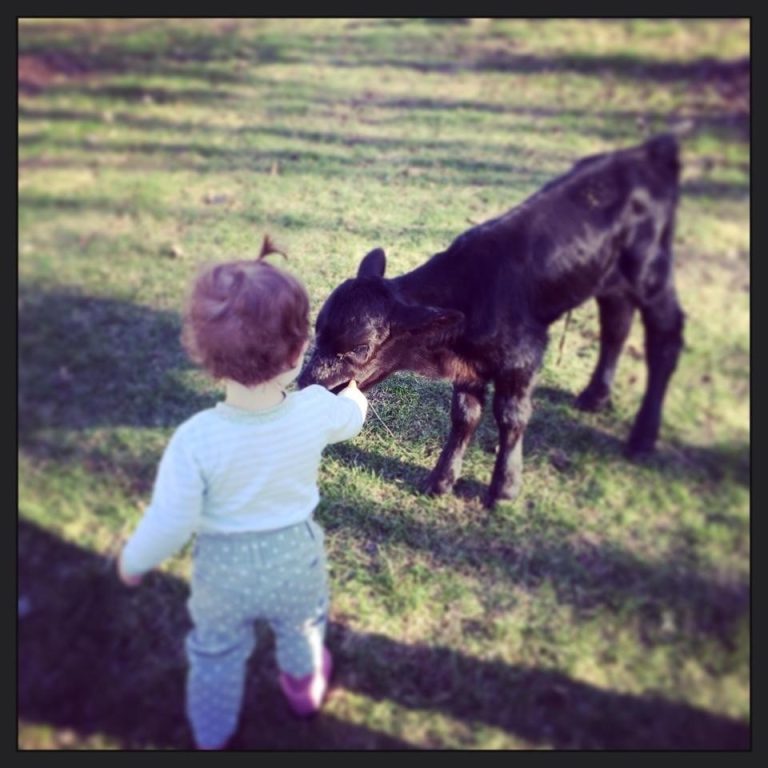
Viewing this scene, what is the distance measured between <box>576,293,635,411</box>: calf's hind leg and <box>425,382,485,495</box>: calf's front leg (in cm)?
62

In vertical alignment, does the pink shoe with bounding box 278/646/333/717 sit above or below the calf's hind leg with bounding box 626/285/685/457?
below

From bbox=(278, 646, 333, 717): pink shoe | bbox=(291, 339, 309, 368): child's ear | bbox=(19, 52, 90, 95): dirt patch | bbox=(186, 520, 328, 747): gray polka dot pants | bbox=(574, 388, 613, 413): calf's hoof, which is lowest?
bbox=(278, 646, 333, 717): pink shoe

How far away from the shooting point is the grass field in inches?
95.7

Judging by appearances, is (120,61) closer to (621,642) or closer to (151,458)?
(151,458)

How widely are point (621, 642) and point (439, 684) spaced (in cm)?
77

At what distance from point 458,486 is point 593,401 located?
0.89 m

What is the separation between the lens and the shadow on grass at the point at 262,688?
90.4 inches

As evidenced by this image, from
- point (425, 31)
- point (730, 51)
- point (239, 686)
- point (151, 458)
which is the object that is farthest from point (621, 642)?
point (425, 31)

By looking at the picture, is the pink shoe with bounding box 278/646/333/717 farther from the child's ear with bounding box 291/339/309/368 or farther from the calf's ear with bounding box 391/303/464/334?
the calf's ear with bounding box 391/303/464/334

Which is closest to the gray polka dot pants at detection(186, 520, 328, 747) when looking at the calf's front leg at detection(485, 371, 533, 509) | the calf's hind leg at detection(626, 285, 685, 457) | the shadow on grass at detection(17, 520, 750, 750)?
the shadow on grass at detection(17, 520, 750, 750)

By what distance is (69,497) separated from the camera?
330 cm

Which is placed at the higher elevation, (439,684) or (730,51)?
(730,51)

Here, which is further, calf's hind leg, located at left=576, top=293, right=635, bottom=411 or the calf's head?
calf's hind leg, located at left=576, top=293, right=635, bottom=411

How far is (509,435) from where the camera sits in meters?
3.22
